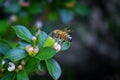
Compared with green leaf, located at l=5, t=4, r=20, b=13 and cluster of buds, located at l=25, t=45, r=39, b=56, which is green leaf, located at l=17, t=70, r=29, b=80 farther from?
green leaf, located at l=5, t=4, r=20, b=13

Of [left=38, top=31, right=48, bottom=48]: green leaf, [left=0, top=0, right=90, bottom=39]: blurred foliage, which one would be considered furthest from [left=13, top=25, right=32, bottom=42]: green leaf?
[left=0, top=0, right=90, bottom=39]: blurred foliage

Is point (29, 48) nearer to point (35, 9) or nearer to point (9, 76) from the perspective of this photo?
point (9, 76)

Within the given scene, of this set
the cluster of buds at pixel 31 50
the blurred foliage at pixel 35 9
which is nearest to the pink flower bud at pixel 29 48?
the cluster of buds at pixel 31 50

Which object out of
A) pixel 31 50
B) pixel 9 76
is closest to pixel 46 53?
pixel 31 50

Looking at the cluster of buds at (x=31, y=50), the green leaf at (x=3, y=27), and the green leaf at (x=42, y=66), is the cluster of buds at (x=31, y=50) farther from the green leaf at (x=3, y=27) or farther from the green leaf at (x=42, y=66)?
the green leaf at (x=3, y=27)

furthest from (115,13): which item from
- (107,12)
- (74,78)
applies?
(74,78)

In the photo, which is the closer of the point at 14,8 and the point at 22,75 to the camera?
the point at 22,75
